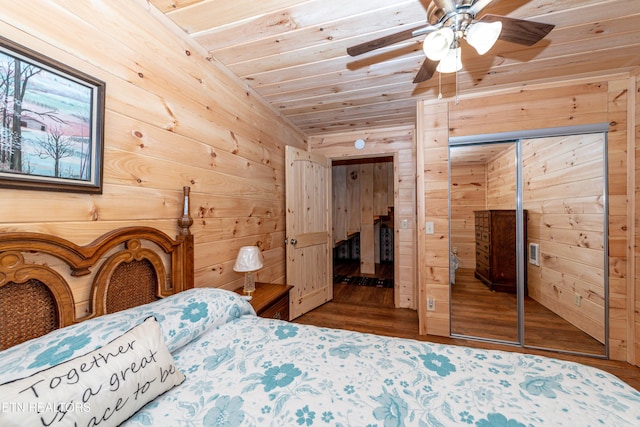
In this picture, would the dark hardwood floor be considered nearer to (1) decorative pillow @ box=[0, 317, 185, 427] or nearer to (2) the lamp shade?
(2) the lamp shade

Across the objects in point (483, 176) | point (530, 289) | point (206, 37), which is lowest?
point (530, 289)

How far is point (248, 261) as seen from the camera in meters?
1.87

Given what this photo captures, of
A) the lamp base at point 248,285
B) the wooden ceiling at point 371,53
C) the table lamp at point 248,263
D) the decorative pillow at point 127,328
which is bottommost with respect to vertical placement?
the lamp base at point 248,285

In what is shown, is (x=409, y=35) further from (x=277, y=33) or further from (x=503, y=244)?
(x=503, y=244)

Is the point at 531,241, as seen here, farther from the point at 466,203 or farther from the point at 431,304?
the point at 431,304

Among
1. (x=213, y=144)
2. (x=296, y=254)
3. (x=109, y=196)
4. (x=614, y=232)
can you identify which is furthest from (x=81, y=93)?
(x=614, y=232)

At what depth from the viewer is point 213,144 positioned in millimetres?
1851

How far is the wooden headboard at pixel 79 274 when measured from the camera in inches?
33.8

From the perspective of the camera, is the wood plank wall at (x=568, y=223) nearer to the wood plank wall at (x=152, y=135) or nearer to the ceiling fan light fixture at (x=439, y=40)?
the ceiling fan light fixture at (x=439, y=40)

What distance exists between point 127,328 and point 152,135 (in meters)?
1.01

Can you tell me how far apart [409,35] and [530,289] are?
8.07ft

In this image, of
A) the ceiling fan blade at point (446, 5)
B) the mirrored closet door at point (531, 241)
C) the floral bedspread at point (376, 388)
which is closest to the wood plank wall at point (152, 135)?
the floral bedspread at point (376, 388)

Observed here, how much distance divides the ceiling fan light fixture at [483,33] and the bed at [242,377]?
1438 millimetres

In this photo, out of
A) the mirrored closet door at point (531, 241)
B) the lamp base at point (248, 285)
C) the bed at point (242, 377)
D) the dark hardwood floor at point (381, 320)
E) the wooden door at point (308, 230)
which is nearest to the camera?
the bed at point (242, 377)
